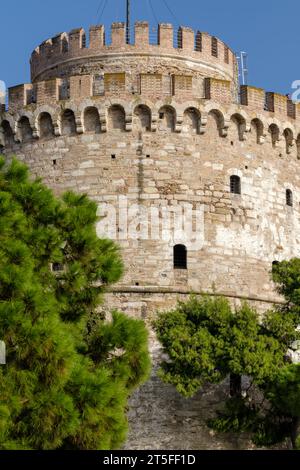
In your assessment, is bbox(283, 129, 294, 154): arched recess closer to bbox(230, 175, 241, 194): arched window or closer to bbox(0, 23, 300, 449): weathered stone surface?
bbox(0, 23, 300, 449): weathered stone surface

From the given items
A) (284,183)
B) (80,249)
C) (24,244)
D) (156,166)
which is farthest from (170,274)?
(24,244)

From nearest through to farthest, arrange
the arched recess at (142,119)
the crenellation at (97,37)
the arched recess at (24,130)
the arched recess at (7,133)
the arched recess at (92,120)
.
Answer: the arched recess at (142,119)
the arched recess at (92,120)
the arched recess at (24,130)
the arched recess at (7,133)
the crenellation at (97,37)

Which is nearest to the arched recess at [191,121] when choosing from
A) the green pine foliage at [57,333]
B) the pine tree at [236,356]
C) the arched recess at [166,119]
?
the arched recess at [166,119]

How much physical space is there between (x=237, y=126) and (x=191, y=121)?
118 centimetres

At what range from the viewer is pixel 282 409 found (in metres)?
18.5

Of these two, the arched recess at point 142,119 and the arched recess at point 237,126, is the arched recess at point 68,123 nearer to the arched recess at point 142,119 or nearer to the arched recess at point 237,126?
the arched recess at point 142,119

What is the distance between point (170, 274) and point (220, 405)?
2.87 m

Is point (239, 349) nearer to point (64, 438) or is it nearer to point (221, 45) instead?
point (64, 438)

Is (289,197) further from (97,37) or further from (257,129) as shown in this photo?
(97,37)

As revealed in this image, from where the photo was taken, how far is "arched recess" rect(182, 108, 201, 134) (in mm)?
21906

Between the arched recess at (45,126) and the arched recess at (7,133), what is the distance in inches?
34.0

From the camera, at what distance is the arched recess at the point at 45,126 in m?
22.3

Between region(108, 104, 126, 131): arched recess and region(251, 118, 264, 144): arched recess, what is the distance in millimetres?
2981

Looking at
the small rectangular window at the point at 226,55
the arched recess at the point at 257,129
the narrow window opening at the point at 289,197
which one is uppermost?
the small rectangular window at the point at 226,55
